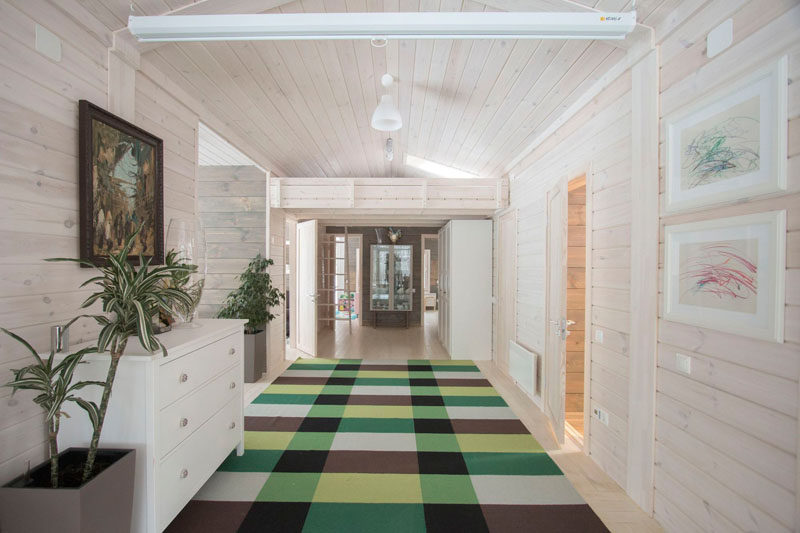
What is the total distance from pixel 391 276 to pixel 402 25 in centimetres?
676

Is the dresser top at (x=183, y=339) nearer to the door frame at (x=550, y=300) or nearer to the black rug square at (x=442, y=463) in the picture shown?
the black rug square at (x=442, y=463)

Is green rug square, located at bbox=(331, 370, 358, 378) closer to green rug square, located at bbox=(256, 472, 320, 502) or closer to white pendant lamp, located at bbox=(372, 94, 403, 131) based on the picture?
green rug square, located at bbox=(256, 472, 320, 502)

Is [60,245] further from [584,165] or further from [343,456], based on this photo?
[584,165]

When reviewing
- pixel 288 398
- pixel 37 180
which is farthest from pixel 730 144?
pixel 288 398

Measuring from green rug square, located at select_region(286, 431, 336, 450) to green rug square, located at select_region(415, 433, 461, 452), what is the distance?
0.68m

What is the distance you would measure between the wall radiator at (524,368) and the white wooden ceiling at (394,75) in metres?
2.15

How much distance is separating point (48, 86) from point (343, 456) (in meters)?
2.61

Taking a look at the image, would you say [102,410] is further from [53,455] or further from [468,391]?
[468,391]

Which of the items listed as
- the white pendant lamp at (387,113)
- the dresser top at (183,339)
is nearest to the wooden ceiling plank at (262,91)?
the white pendant lamp at (387,113)

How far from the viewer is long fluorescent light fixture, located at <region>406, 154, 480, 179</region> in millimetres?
4707

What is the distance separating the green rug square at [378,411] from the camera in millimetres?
3150

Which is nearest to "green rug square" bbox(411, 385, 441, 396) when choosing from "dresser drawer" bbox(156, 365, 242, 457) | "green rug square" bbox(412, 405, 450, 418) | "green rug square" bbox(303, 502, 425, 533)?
"green rug square" bbox(412, 405, 450, 418)

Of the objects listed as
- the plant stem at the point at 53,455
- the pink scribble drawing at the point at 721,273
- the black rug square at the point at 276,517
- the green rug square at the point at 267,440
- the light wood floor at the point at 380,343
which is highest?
the pink scribble drawing at the point at 721,273

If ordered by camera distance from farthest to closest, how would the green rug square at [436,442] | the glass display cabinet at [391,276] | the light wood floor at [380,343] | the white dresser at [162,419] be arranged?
the glass display cabinet at [391,276], the light wood floor at [380,343], the green rug square at [436,442], the white dresser at [162,419]
